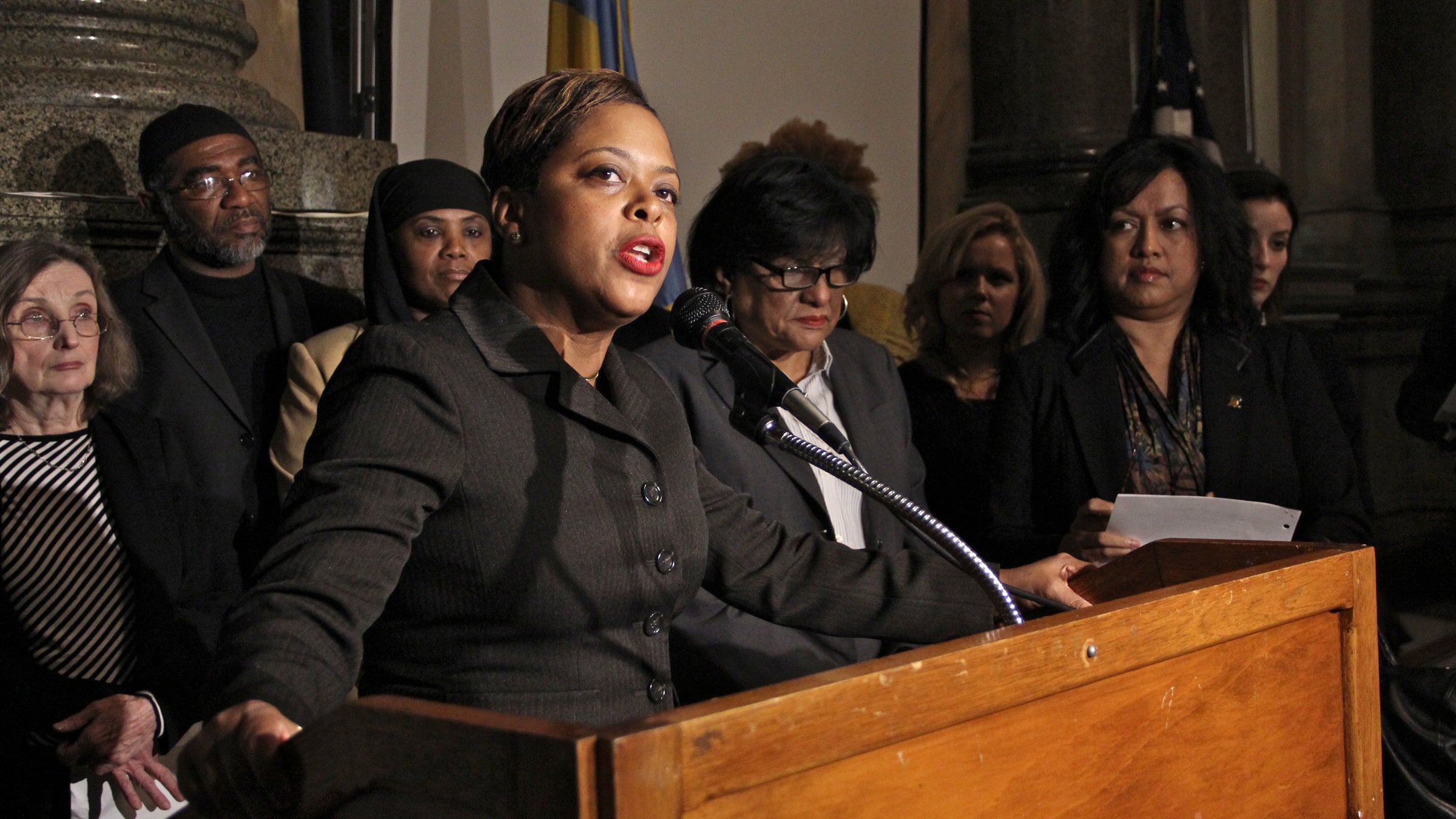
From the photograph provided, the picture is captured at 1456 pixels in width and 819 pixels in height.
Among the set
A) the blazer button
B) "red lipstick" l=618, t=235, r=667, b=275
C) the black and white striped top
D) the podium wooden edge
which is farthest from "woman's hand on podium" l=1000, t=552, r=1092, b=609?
the black and white striped top

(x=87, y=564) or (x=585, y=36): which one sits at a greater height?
(x=585, y=36)

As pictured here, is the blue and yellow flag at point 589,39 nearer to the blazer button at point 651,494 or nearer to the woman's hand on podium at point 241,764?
the blazer button at point 651,494

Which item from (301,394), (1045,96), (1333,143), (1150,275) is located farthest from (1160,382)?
(1333,143)

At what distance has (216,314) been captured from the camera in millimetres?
3076

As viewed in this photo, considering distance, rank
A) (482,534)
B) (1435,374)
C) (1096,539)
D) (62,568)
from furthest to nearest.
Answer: (1435,374)
(62,568)
(1096,539)
(482,534)

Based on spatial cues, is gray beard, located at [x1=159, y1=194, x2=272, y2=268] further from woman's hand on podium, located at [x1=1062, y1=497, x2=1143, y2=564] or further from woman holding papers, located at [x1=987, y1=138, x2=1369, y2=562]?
woman's hand on podium, located at [x1=1062, y1=497, x2=1143, y2=564]

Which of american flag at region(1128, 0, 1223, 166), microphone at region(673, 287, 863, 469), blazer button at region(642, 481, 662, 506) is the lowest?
blazer button at region(642, 481, 662, 506)

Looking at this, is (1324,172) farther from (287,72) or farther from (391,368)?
(391,368)

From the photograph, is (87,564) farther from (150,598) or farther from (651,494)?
(651,494)

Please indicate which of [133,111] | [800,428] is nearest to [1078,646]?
[800,428]

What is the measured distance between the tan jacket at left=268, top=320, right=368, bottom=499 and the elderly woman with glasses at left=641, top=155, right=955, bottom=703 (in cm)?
83

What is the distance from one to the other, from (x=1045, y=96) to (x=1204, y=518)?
124 inches

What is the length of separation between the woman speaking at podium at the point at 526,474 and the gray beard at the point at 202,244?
5.67 feet

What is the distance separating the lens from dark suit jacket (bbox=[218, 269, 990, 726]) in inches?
47.3
